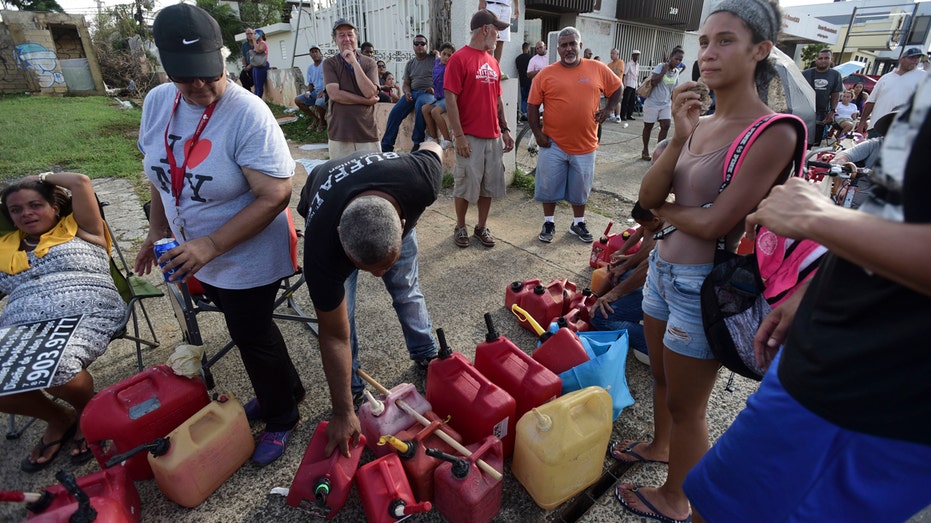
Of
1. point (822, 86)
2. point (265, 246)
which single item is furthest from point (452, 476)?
point (822, 86)

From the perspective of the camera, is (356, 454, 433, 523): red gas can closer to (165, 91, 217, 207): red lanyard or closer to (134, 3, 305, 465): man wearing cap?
(134, 3, 305, 465): man wearing cap

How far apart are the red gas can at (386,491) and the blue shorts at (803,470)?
1015 millimetres

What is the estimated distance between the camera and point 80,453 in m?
2.23

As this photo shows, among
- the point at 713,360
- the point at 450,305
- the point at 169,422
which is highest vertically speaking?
the point at 713,360

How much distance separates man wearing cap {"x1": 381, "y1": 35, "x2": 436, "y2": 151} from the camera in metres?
6.34

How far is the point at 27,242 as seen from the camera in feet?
7.97

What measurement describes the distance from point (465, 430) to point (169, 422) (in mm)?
1381

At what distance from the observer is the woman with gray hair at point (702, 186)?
1.38 m

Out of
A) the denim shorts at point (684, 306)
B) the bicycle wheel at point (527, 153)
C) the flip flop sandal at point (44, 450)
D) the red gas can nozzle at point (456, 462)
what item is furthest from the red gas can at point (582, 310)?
the bicycle wheel at point (527, 153)

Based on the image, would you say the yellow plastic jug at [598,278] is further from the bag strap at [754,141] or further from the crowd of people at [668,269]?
the bag strap at [754,141]

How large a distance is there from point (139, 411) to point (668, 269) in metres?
2.32

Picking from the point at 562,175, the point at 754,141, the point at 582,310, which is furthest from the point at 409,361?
the point at 562,175

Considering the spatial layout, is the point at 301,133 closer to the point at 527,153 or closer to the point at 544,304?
the point at 527,153

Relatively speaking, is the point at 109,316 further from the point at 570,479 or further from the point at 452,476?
the point at 570,479
